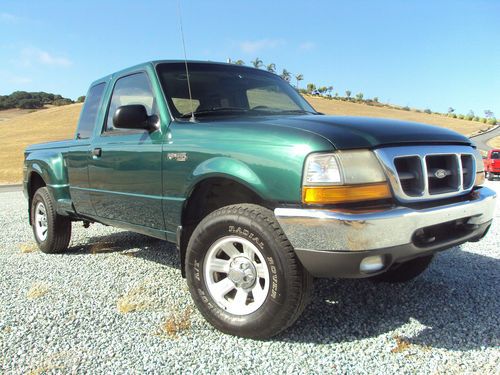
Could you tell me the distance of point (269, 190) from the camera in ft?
8.39

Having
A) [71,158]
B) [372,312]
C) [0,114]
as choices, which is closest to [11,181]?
[71,158]

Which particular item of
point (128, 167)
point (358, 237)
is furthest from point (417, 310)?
point (128, 167)

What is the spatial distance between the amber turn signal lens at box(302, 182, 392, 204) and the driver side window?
178cm

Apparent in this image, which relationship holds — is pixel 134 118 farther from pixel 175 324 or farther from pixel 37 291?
pixel 37 291

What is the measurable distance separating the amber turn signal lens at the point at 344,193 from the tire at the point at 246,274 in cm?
29

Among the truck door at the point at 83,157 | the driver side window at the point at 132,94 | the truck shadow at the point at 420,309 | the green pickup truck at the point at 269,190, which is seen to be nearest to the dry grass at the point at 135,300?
the green pickup truck at the point at 269,190

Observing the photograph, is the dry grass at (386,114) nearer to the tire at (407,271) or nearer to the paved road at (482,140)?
the paved road at (482,140)

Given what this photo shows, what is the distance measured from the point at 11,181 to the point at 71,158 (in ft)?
65.5

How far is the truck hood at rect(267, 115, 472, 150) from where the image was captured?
2467mm

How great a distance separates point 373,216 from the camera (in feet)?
7.59

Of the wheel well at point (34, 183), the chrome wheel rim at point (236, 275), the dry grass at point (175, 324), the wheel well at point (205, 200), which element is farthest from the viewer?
the wheel well at point (34, 183)

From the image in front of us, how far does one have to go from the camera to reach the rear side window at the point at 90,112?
181 inches

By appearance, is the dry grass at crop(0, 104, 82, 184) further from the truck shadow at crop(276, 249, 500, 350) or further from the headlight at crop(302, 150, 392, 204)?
the headlight at crop(302, 150, 392, 204)

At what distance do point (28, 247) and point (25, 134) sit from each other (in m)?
48.5
